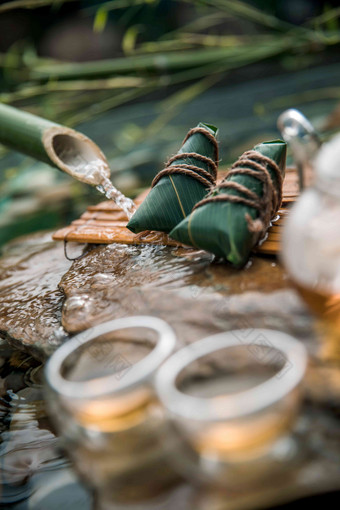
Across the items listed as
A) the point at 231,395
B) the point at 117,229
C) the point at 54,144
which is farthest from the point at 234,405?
the point at 54,144

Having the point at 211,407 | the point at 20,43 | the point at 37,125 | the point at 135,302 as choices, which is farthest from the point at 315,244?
the point at 20,43

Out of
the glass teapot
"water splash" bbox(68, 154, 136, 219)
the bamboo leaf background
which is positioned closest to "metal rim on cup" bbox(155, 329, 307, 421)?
the glass teapot

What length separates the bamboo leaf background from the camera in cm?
244

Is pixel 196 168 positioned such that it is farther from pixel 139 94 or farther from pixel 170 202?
pixel 139 94

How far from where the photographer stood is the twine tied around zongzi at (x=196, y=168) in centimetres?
122

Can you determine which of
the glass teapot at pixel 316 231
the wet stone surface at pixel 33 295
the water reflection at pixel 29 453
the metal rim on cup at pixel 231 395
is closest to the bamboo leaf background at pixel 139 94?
the wet stone surface at pixel 33 295

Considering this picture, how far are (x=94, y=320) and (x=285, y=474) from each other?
19.3 inches

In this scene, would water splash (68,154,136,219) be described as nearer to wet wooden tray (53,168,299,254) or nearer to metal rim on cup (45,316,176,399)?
wet wooden tray (53,168,299,254)

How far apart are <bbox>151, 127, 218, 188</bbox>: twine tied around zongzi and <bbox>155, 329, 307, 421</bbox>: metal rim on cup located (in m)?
0.52

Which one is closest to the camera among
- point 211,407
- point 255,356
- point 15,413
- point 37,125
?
point 211,407

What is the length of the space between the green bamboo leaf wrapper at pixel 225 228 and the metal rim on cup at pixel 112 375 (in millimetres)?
235

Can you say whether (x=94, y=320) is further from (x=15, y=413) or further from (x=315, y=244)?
(x=315, y=244)

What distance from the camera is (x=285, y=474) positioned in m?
0.71

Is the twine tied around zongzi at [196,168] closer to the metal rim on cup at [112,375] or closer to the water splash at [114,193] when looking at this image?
the water splash at [114,193]
